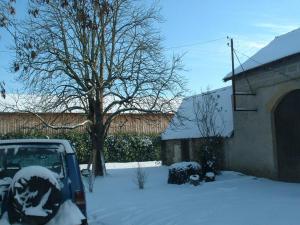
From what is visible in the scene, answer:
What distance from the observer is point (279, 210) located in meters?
11.3

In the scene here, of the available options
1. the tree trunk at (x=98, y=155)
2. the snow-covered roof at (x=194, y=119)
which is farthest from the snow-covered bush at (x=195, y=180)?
the tree trunk at (x=98, y=155)

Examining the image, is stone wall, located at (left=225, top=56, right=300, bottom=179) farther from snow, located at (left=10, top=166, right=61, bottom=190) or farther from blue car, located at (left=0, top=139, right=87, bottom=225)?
snow, located at (left=10, top=166, right=61, bottom=190)

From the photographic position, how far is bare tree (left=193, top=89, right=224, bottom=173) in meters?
20.5

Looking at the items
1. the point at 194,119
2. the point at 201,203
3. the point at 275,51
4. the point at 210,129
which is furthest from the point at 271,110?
the point at 194,119

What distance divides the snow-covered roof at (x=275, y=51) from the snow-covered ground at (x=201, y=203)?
14.4ft

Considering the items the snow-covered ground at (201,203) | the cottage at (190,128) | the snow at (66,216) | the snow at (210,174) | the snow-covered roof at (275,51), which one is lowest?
the snow-covered ground at (201,203)

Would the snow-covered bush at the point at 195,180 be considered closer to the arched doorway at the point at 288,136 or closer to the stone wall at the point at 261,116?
the stone wall at the point at 261,116

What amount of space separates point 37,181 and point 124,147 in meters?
33.0

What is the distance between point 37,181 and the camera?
616cm

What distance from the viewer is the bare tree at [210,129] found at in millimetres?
20513

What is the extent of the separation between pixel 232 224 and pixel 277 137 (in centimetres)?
913

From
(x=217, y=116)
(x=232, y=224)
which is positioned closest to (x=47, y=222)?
(x=232, y=224)

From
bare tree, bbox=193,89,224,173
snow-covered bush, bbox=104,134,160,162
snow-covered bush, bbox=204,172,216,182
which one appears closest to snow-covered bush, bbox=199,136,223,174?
bare tree, bbox=193,89,224,173

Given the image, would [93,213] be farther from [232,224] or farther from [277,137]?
[277,137]
